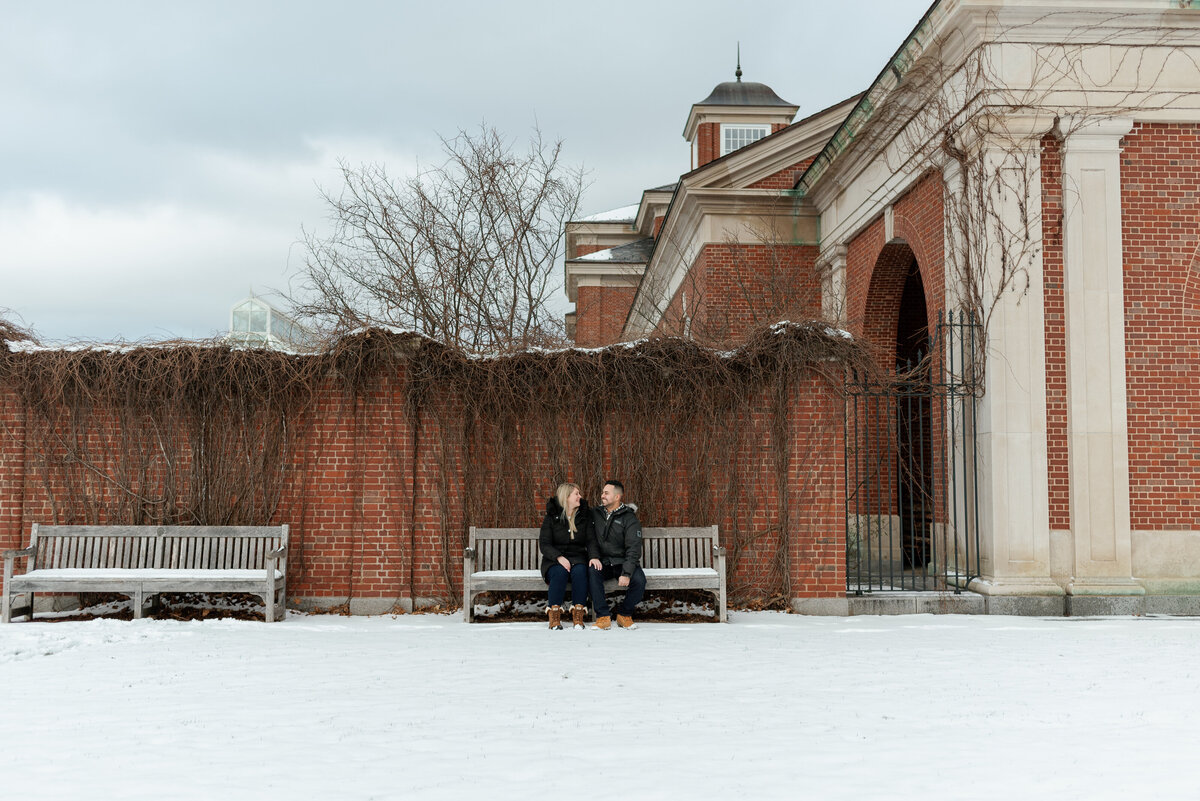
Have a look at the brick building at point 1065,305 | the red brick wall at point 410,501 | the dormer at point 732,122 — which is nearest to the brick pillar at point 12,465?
the red brick wall at point 410,501

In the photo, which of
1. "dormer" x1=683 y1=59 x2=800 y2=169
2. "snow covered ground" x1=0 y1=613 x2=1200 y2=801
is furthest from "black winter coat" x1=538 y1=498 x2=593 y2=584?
"dormer" x1=683 y1=59 x2=800 y2=169

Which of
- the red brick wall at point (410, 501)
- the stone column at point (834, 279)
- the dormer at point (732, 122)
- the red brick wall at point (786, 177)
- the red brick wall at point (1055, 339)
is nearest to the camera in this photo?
the red brick wall at point (410, 501)

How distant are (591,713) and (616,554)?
3.41 m

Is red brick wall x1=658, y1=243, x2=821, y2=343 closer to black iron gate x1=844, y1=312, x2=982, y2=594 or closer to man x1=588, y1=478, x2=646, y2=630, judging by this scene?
black iron gate x1=844, y1=312, x2=982, y2=594

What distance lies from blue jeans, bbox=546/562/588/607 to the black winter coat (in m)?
0.09

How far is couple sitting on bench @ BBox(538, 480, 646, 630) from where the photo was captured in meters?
8.55

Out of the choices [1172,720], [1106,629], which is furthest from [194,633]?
[1106,629]

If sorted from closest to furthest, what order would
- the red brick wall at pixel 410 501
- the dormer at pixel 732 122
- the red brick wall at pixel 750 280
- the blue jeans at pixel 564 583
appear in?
1. the blue jeans at pixel 564 583
2. the red brick wall at pixel 410 501
3. the red brick wall at pixel 750 280
4. the dormer at pixel 732 122

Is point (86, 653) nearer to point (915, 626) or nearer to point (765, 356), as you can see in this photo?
point (765, 356)

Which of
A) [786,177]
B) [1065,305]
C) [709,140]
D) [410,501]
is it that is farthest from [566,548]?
[709,140]

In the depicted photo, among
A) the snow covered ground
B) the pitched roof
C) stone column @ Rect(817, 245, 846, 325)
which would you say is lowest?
the snow covered ground

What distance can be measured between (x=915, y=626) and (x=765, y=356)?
120 inches

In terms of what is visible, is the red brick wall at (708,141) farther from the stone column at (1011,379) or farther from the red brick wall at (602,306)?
the stone column at (1011,379)

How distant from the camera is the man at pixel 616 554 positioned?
8.59 meters
